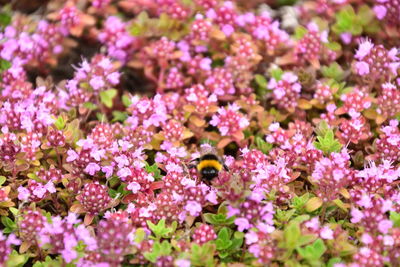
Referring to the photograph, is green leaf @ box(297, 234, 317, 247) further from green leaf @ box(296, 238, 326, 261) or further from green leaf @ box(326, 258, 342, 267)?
green leaf @ box(326, 258, 342, 267)

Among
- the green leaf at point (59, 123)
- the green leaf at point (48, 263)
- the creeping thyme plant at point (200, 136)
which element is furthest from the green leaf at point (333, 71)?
the green leaf at point (48, 263)

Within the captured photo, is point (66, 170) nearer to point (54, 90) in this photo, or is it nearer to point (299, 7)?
point (54, 90)

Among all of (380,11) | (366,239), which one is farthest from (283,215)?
(380,11)

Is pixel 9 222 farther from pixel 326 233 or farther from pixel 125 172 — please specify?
pixel 326 233

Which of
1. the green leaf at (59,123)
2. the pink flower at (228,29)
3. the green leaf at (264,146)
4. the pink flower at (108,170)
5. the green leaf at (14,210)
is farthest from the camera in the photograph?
the pink flower at (228,29)

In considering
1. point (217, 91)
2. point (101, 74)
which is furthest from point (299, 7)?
point (101, 74)

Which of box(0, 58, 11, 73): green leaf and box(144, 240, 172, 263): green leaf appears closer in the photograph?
box(144, 240, 172, 263): green leaf

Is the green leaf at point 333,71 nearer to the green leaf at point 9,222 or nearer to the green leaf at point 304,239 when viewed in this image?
the green leaf at point 304,239

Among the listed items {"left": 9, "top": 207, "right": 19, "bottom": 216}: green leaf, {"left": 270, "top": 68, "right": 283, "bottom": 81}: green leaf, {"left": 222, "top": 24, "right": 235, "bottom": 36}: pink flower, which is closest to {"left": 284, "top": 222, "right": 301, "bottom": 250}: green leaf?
{"left": 9, "top": 207, "right": 19, "bottom": 216}: green leaf
